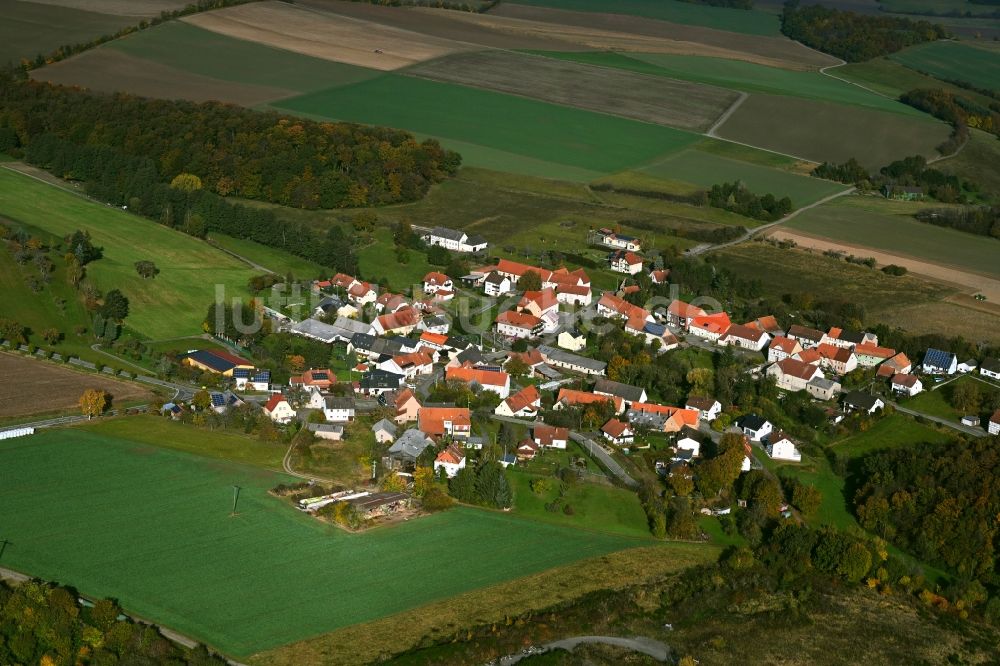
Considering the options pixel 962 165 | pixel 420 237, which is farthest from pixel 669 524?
pixel 962 165

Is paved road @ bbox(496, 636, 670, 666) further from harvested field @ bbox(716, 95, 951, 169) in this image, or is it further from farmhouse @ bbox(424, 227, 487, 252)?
harvested field @ bbox(716, 95, 951, 169)

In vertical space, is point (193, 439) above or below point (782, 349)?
below

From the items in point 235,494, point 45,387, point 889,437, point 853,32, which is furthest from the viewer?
point 853,32

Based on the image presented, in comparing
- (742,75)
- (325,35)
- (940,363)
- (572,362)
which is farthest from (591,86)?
(940,363)

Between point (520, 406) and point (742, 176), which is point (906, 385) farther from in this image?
point (742, 176)

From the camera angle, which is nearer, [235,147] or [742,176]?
[235,147]

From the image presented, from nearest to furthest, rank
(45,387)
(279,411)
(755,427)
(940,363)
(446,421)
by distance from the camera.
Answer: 1. (446,421)
2. (279,411)
3. (45,387)
4. (755,427)
5. (940,363)
